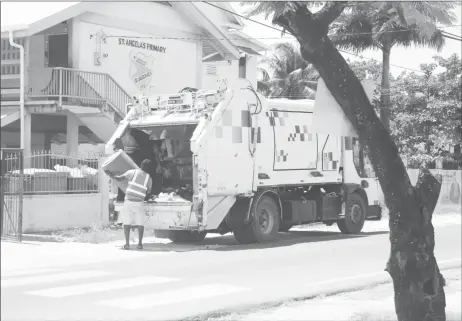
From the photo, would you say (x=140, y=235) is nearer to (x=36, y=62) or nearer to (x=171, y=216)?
(x=171, y=216)

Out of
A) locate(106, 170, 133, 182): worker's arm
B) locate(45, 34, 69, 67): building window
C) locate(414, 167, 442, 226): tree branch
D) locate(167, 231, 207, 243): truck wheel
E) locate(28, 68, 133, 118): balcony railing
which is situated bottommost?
locate(167, 231, 207, 243): truck wheel

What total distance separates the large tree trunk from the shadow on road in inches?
340

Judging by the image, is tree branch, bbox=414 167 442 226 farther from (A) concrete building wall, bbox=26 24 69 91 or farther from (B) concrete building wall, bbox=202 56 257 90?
(B) concrete building wall, bbox=202 56 257 90

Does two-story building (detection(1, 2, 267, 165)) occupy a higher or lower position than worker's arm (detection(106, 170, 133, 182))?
higher

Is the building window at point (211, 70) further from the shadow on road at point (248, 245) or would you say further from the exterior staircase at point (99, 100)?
the shadow on road at point (248, 245)

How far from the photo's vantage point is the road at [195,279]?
7.67 metres

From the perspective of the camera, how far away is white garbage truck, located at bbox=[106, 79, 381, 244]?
13414 millimetres

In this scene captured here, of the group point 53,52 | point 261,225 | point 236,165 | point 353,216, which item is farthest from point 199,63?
point 53,52

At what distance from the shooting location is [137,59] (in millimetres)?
18984

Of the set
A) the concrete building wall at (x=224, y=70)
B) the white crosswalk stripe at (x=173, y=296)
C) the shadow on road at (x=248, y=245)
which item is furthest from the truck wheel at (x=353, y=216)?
the white crosswalk stripe at (x=173, y=296)

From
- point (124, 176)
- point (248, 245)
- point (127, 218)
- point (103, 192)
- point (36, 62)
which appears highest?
point (36, 62)

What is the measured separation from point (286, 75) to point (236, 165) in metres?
25.4

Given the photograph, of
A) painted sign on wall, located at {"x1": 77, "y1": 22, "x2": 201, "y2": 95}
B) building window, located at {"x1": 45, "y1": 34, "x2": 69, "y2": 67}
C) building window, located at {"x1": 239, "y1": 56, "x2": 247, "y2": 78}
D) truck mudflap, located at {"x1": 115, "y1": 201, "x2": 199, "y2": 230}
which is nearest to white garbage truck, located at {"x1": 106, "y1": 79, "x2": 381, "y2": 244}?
truck mudflap, located at {"x1": 115, "y1": 201, "x2": 199, "y2": 230}

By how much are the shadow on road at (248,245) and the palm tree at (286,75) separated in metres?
20.1
